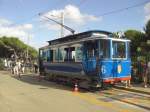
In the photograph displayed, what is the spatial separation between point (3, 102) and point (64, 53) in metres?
7.73

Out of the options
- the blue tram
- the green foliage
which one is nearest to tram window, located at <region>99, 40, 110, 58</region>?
the blue tram

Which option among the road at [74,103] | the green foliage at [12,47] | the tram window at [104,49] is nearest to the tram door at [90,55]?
the tram window at [104,49]

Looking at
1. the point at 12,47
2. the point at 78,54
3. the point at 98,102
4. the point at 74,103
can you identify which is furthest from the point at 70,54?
the point at 12,47

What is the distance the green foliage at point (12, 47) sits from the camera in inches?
2594

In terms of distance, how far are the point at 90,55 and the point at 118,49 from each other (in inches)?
64.6

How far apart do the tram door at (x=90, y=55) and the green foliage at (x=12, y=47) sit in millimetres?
45441

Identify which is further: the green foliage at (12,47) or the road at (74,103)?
the green foliage at (12,47)

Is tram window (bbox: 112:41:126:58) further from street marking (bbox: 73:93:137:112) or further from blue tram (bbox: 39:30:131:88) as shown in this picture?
street marking (bbox: 73:93:137:112)

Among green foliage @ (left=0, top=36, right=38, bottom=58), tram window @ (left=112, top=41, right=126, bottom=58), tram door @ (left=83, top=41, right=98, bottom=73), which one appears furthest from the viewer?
green foliage @ (left=0, top=36, right=38, bottom=58)

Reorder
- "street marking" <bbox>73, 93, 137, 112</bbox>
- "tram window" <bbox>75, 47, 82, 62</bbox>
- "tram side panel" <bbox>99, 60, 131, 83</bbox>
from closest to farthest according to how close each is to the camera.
Result: "street marking" <bbox>73, 93, 137, 112</bbox> → "tram side panel" <bbox>99, 60, 131, 83</bbox> → "tram window" <bbox>75, 47, 82, 62</bbox>

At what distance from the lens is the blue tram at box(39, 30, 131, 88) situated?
18766mm

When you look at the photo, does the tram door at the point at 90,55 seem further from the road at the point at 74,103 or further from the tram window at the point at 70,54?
the road at the point at 74,103

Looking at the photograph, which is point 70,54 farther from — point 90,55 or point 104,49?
point 104,49

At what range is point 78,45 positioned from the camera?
66.1ft
